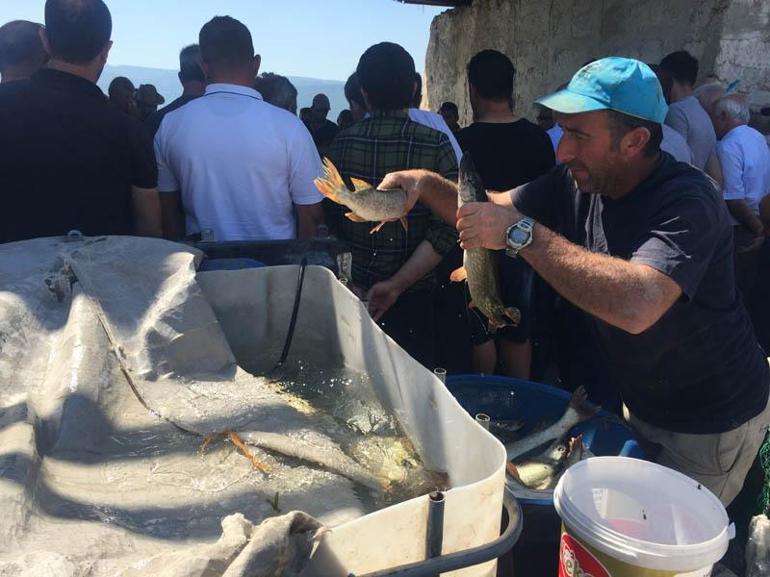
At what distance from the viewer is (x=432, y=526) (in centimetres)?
129

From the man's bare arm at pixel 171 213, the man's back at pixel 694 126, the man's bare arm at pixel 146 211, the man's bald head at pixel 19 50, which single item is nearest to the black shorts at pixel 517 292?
the man's back at pixel 694 126

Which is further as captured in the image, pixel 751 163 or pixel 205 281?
pixel 751 163

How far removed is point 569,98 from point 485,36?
30.9 feet

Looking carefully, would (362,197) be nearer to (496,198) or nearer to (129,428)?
(496,198)

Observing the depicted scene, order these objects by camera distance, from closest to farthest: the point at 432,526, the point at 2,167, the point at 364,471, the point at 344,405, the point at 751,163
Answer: the point at 432,526, the point at 364,471, the point at 344,405, the point at 2,167, the point at 751,163

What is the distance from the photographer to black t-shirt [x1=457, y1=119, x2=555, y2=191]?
14.4 ft

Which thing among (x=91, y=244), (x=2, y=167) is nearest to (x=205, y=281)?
(x=91, y=244)

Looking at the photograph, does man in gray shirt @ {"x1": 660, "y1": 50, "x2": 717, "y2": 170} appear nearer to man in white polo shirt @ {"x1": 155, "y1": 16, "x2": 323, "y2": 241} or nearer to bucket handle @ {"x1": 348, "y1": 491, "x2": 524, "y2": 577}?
man in white polo shirt @ {"x1": 155, "y1": 16, "x2": 323, "y2": 241}

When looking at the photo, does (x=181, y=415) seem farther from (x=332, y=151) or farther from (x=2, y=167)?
(x=332, y=151)

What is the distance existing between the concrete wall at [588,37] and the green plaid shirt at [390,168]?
3670 mm

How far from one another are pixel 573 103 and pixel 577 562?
1.63m

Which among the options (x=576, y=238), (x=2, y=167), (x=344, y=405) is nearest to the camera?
(x=344, y=405)

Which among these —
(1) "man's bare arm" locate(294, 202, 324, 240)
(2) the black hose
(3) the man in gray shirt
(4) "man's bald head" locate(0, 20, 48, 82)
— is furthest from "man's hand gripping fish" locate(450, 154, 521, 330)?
(4) "man's bald head" locate(0, 20, 48, 82)

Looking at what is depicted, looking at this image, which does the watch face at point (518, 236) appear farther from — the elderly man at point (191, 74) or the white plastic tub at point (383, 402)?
the elderly man at point (191, 74)
